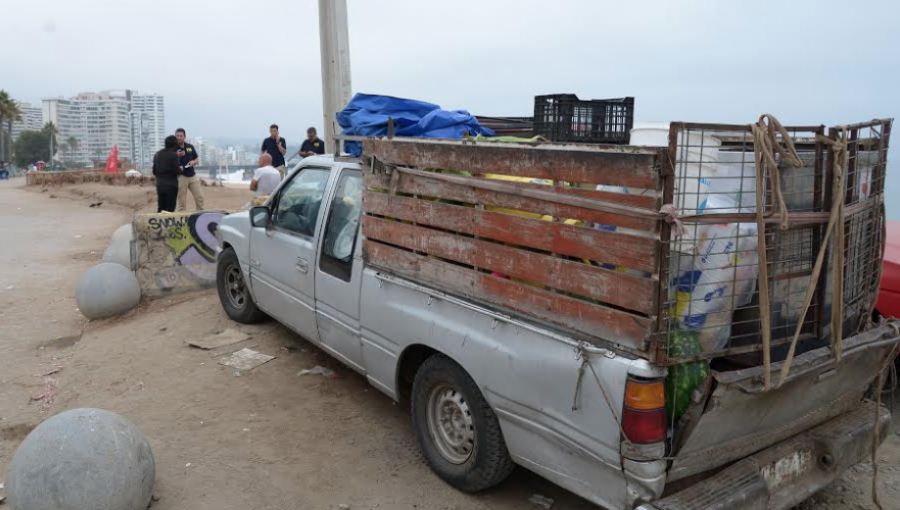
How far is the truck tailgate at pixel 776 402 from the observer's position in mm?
2619

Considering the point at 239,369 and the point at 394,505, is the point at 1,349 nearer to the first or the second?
the point at 239,369

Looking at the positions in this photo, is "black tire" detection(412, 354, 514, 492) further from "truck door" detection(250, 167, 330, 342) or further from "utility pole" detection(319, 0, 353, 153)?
"utility pole" detection(319, 0, 353, 153)

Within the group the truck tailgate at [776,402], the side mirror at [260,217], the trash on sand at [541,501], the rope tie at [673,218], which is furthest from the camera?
the side mirror at [260,217]

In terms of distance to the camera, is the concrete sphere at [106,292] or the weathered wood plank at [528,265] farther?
the concrete sphere at [106,292]

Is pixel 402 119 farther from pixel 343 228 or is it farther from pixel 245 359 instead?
pixel 245 359

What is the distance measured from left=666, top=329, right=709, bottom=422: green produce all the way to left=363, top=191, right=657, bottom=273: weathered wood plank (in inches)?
13.1

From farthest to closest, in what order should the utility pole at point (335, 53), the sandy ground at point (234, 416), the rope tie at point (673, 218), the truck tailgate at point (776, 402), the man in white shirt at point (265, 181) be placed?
1. the man in white shirt at point (265, 181)
2. the utility pole at point (335, 53)
3. the sandy ground at point (234, 416)
4. the truck tailgate at point (776, 402)
5. the rope tie at point (673, 218)

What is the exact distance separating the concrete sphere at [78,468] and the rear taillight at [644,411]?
2.39m

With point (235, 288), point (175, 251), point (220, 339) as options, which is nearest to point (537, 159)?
point (220, 339)

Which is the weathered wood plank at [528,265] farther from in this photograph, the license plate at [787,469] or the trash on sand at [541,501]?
the trash on sand at [541,501]

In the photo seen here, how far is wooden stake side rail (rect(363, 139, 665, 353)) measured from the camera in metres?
2.56

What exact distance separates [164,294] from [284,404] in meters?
3.96

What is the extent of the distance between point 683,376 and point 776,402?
→ 21.8 inches

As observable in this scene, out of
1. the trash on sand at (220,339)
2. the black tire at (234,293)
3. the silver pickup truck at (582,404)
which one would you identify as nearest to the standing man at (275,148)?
the black tire at (234,293)
